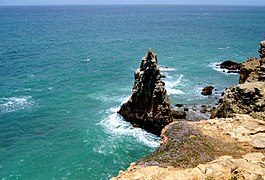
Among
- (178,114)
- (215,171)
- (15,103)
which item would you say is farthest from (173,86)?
(215,171)

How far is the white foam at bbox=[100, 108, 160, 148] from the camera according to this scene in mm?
51094

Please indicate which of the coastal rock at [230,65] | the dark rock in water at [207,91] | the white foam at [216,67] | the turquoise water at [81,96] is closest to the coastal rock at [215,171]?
the turquoise water at [81,96]

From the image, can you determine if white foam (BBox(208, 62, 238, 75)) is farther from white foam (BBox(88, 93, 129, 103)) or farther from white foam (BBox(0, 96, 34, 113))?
white foam (BBox(0, 96, 34, 113))

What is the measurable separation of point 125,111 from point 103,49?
2760 inches

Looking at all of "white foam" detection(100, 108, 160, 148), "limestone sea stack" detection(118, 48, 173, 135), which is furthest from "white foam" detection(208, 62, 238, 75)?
"white foam" detection(100, 108, 160, 148)

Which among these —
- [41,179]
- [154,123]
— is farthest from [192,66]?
[41,179]

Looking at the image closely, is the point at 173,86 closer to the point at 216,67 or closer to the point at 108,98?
the point at 108,98

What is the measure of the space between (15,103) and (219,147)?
53.4 m

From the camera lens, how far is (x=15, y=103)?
65812 mm

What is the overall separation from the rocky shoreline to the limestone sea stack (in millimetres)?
16902

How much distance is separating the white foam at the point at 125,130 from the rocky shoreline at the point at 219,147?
16715mm

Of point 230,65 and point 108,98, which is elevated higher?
point 230,65

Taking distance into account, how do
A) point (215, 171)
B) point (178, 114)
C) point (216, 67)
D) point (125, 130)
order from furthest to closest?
point (216, 67)
point (178, 114)
point (125, 130)
point (215, 171)

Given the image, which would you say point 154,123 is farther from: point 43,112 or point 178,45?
point 178,45
